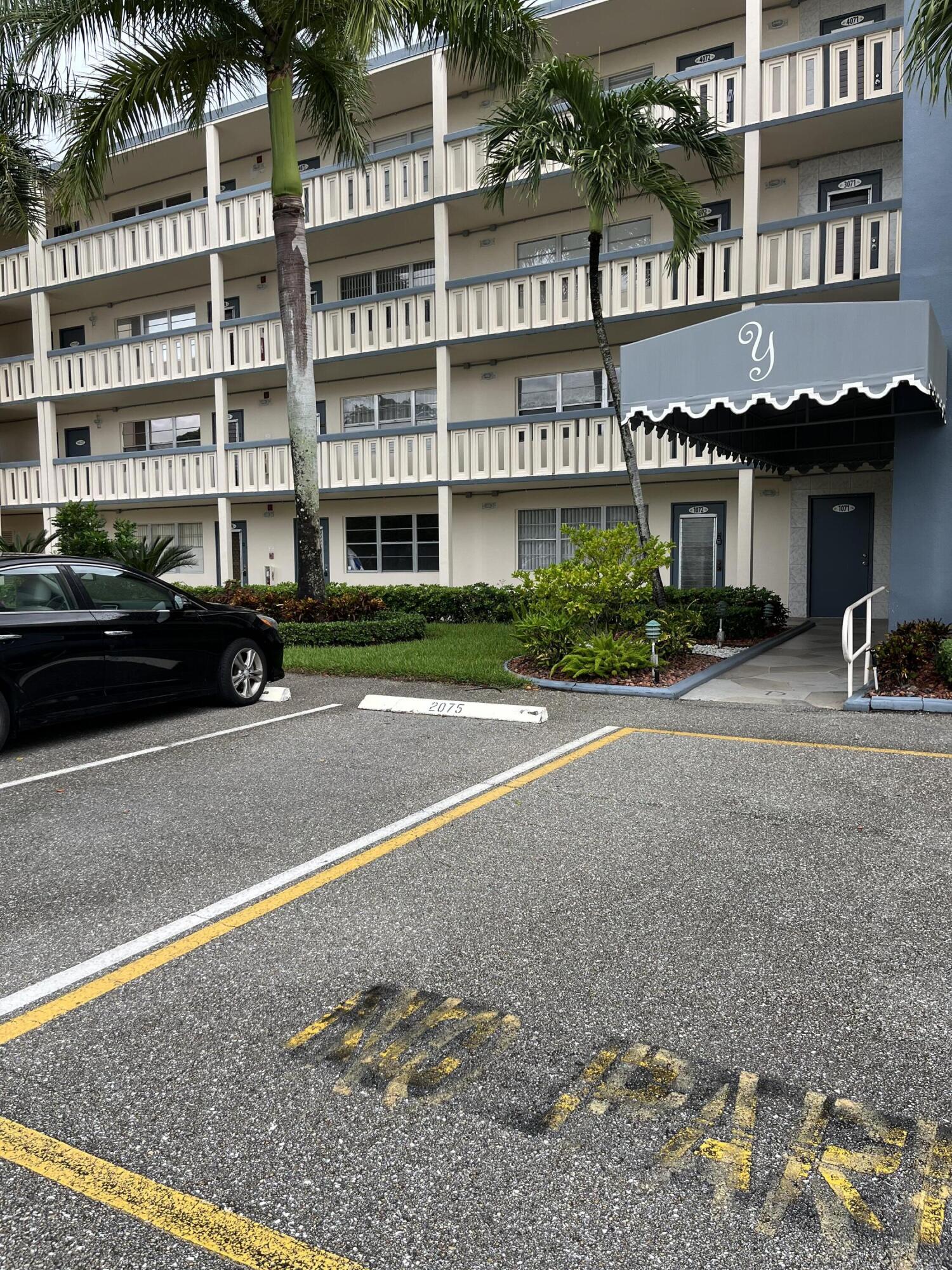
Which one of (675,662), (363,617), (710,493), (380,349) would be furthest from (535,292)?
(675,662)

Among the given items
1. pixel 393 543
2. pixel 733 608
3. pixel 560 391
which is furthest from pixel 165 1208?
pixel 393 543

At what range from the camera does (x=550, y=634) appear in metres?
11.2

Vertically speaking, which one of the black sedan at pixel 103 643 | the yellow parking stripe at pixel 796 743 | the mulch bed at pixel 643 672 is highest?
the black sedan at pixel 103 643

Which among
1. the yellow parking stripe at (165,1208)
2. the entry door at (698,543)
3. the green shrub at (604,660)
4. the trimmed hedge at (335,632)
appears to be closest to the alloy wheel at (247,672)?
the green shrub at (604,660)

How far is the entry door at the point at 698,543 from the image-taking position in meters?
18.7

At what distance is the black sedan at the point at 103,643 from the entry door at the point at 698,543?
1170 centimetres

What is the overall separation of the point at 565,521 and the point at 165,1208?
18.5 metres

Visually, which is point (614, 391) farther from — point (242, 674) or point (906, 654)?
point (242, 674)

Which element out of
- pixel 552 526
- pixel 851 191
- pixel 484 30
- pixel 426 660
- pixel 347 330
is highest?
pixel 484 30

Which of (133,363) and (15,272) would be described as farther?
(15,272)

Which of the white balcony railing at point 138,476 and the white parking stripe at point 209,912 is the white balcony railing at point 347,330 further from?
the white parking stripe at point 209,912

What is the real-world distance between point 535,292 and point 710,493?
5396 mm

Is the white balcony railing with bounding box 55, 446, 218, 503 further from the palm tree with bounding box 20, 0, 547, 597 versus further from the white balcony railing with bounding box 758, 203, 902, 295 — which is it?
the white balcony railing with bounding box 758, 203, 902, 295

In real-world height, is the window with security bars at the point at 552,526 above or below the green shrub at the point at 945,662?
above
